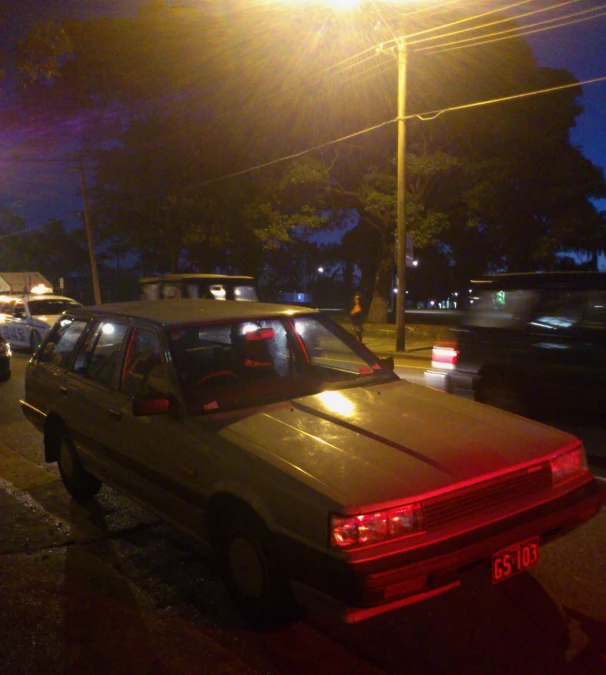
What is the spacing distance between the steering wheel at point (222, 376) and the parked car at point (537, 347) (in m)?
3.93

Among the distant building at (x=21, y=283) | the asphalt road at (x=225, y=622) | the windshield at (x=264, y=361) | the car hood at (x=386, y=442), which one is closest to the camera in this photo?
the car hood at (x=386, y=442)

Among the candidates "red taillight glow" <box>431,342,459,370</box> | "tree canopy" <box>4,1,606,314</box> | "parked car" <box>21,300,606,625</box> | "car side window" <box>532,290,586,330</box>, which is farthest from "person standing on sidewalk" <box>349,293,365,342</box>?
"parked car" <box>21,300,606,625</box>

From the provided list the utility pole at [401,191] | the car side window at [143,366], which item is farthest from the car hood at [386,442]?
the utility pole at [401,191]

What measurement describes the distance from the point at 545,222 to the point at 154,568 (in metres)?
23.9

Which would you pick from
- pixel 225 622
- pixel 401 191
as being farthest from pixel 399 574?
pixel 401 191

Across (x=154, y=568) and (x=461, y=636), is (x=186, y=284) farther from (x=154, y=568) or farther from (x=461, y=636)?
(x=461, y=636)

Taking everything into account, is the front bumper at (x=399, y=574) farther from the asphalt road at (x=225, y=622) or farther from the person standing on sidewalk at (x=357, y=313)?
the person standing on sidewalk at (x=357, y=313)

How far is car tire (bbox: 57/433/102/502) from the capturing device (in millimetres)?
5648

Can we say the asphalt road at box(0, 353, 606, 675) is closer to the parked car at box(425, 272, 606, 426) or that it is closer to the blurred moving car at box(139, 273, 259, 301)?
the parked car at box(425, 272, 606, 426)

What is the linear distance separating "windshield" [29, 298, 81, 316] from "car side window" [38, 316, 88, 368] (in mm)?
12448

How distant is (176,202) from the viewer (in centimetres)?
2731

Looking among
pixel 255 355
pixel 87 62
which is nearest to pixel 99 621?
pixel 255 355

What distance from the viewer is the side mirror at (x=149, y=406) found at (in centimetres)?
393

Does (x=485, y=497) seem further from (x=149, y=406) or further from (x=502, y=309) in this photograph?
(x=502, y=309)
